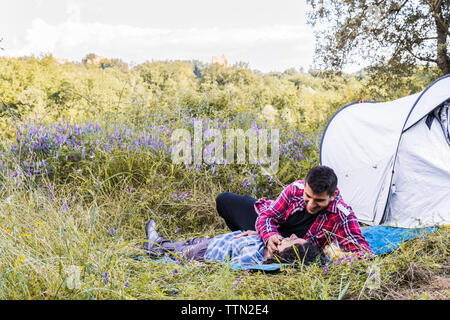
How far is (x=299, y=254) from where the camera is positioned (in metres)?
2.16

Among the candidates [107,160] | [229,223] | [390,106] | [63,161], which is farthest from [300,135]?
[63,161]

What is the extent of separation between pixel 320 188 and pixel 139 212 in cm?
190

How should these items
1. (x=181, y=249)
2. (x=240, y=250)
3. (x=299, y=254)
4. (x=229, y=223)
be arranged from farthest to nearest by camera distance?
(x=229, y=223), (x=181, y=249), (x=240, y=250), (x=299, y=254)

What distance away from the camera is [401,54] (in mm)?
7234

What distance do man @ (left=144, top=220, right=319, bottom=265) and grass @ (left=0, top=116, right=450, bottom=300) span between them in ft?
0.31

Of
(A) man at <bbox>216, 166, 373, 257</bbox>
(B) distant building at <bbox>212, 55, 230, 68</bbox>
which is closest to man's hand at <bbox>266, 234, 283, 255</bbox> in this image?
(A) man at <bbox>216, 166, 373, 257</bbox>

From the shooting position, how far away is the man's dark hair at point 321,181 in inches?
85.2

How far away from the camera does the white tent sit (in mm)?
3301

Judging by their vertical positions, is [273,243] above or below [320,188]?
below

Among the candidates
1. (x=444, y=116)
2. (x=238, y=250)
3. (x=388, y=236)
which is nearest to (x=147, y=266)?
(x=238, y=250)

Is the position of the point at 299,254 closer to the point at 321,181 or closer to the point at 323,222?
the point at 323,222

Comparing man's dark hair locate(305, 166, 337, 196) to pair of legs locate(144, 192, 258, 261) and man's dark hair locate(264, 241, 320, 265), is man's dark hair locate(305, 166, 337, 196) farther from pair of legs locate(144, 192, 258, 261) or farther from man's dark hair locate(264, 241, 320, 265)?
pair of legs locate(144, 192, 258, 261)

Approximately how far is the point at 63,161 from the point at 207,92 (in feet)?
10.3

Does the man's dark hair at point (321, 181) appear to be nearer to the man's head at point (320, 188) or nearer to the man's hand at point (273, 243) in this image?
the man's head at point (320, 188)
